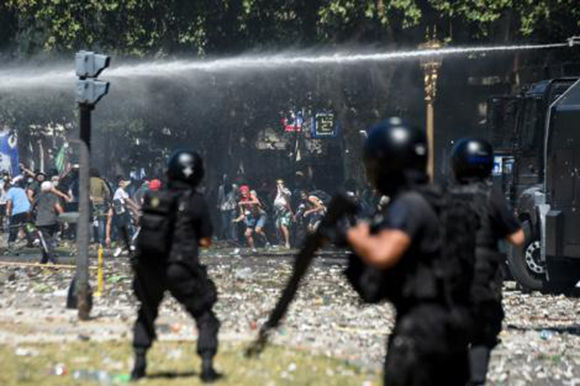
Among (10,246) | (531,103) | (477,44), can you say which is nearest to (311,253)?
(531,103)

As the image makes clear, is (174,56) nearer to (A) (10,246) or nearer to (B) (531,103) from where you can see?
(A) (10,246)

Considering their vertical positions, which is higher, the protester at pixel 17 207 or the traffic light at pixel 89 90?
the traffic light at pixel 89 90

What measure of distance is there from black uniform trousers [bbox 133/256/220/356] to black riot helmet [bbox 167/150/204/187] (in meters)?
0.66

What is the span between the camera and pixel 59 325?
1513 cm

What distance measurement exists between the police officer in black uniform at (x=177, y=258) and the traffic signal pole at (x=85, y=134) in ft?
16.0

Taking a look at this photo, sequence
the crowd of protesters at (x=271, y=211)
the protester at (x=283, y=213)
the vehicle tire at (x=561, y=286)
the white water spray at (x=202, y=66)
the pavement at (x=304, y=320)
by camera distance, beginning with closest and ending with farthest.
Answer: the pavement at (x=304, y=320) < the vehicle tire at (x=561, y=286) < the white water spray at (x=202, y=66) < the crowd of protesters at (x=271, y=211) < the protester at (x=283, y=213)

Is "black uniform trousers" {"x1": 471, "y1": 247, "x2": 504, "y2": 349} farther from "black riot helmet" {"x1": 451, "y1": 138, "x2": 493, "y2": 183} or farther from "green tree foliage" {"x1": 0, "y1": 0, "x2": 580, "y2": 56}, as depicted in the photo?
"green tree foliage" {"x1": 0, "y1": 0, "x2": 580, "y2": 56}

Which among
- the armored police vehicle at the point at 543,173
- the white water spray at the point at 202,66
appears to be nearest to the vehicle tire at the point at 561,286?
the armored police vehicle at the point at 543,173

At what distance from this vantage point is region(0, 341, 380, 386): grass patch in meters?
10.9

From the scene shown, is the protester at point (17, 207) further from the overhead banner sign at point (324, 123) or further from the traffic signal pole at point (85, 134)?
the traffic signal pole at point (85, 134)

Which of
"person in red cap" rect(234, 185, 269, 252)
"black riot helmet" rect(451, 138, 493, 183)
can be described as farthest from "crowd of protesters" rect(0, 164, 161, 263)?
"black riot helmet" rect(451, 138, 493, 183)

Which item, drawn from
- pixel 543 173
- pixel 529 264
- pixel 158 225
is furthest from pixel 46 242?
pixel 158 225

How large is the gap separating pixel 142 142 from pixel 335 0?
23.7m

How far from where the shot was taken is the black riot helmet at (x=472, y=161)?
995cm
